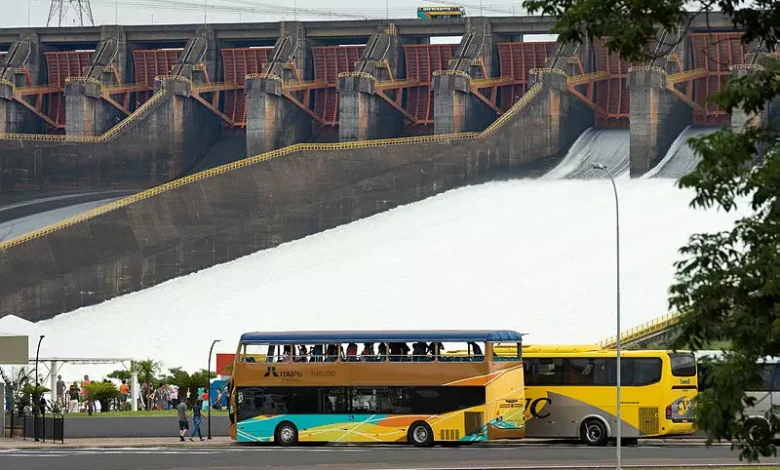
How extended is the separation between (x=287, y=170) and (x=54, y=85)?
2114cm

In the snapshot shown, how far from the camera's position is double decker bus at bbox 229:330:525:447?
3931cm

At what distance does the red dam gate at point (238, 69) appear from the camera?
8550 centimetres

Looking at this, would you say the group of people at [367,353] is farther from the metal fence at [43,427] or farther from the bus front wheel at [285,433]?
the metal fence at [43,427]

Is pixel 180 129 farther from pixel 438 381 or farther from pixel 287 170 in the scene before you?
pixel 438 381

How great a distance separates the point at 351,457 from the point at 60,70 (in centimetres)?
5749

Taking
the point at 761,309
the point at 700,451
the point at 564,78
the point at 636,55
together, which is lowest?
the point at 700,451

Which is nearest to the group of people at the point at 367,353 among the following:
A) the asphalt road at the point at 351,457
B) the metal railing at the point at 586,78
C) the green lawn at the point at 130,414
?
the asphalt road at the point at 351,457

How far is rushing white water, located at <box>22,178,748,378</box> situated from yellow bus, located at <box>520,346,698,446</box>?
655 inches

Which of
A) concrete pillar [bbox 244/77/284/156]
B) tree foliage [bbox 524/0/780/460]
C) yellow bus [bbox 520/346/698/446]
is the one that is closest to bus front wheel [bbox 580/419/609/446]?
yellow bus [bbox 520/346/698/446]

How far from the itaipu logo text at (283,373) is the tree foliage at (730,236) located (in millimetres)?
24750

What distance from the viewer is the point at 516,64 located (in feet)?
265

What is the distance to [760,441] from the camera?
51.6 feet

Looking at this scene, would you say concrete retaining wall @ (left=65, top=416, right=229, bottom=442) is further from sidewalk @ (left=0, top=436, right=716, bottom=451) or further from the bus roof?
the bus roof

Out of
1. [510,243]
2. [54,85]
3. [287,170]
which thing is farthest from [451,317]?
[54,85]
